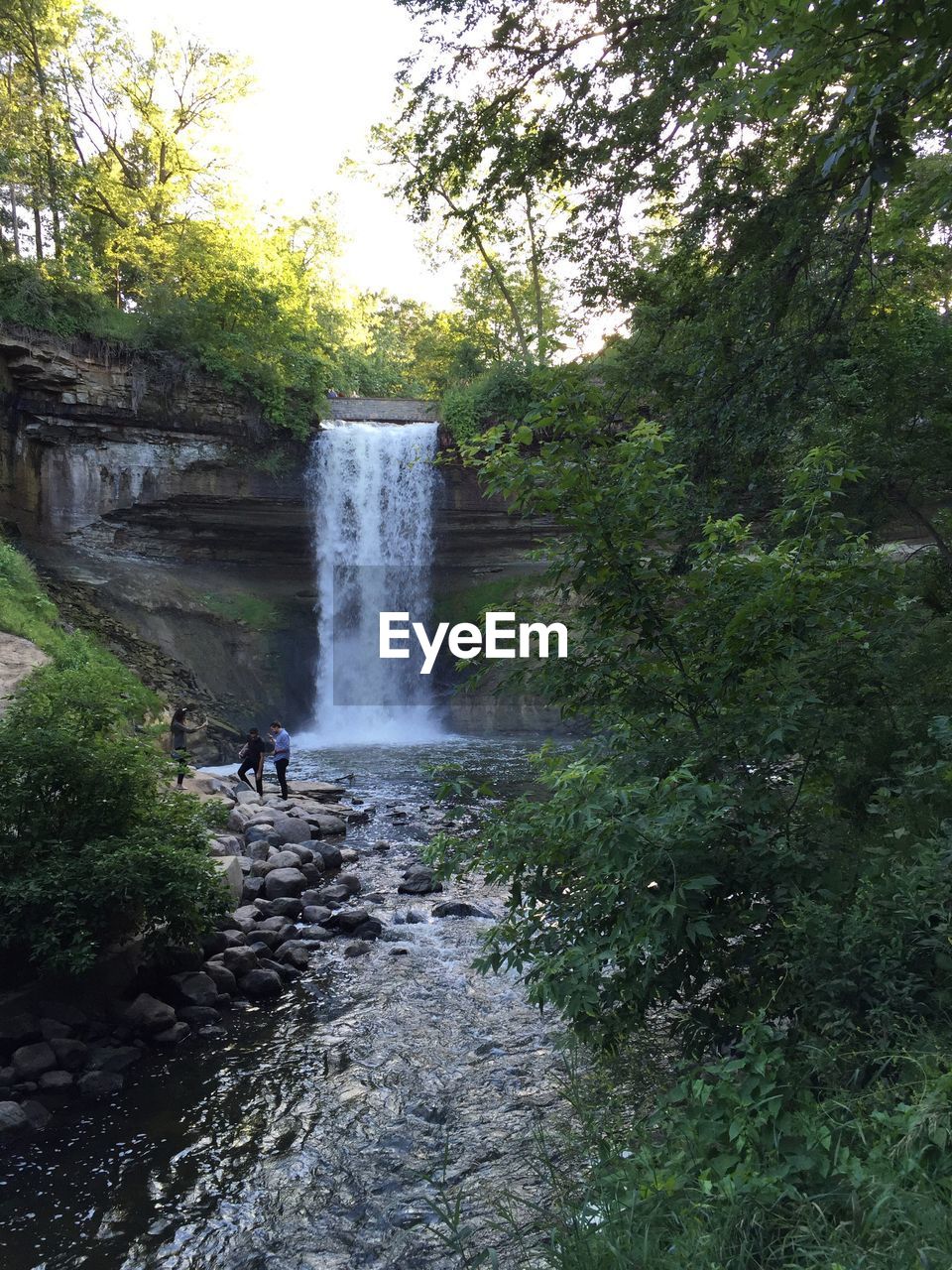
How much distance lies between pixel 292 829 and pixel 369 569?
52.8 ft

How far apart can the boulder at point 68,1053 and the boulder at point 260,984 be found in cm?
156

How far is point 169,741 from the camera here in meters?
19.0

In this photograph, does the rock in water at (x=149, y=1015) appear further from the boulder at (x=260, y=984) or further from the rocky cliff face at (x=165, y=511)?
the rocky cliff face at (x=165, y=511)

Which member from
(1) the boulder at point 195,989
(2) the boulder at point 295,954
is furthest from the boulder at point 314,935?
(1) the boulder at point 195,989

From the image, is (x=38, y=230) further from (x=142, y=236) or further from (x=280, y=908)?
(x=280, y=908)

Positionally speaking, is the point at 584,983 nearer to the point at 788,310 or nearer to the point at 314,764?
the point at 788,310

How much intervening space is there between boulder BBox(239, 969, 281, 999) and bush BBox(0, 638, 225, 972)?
0.72m

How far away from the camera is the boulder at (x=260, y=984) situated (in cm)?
767

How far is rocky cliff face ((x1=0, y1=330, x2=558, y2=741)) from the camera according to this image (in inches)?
911

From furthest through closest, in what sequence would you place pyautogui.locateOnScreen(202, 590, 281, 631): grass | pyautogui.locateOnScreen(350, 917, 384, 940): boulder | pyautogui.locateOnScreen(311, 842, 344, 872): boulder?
pyautogui.locateOnScreen(202, 590, 281, 631): grass
pyautogui.locateOnScreen(311, 842, 344, 872): boulder
pyautogui.locateOnScreen(350, 917, 384, 940): boulder

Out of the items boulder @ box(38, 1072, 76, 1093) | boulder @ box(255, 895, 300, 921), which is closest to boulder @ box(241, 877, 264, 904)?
boulder @ box(255, 895, 300, 921)

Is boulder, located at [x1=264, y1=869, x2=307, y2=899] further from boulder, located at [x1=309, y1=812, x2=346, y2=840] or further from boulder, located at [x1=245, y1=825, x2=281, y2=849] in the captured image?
boulder, located at [x1=309, y1=812, x2=346, y2=840]

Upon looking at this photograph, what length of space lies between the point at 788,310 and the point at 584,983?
7037mm

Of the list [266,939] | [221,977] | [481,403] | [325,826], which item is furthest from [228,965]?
[481,403]
